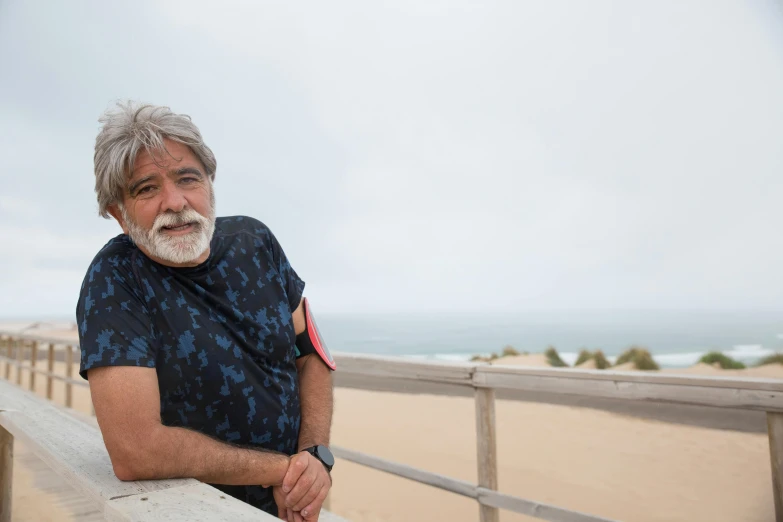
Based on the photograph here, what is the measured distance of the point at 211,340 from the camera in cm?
119

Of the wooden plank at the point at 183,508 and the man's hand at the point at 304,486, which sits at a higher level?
the wooden plank at the point at 183,508

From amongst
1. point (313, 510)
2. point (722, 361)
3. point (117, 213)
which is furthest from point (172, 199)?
point (722, 361)

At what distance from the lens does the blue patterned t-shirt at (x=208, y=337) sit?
1066mm

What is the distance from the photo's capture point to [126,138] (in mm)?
1241

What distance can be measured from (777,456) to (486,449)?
0.86 meters

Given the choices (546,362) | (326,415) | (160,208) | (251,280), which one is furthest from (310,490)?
(546,362)

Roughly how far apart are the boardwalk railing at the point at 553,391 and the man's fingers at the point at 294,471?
70 cm

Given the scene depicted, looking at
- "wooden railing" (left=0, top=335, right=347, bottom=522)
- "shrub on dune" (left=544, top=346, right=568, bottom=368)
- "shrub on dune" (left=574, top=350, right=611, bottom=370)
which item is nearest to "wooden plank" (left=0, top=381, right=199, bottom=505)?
"wooden railing" (left=0, top=335, right=347, bottom=522)

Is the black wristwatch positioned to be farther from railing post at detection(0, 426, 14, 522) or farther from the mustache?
railing post at detection(0, 426, 14, 522)

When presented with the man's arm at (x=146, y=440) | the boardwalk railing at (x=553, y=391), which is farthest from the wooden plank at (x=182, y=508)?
the boardwalk railing at (x=553, y=391)

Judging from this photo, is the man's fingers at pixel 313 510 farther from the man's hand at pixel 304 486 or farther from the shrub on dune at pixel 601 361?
the shrub on dune at pixel 601 361

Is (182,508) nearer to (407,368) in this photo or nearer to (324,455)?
(324,455)

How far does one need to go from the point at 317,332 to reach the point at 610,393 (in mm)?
927

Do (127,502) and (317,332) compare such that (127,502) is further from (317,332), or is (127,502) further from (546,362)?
(546,362)
